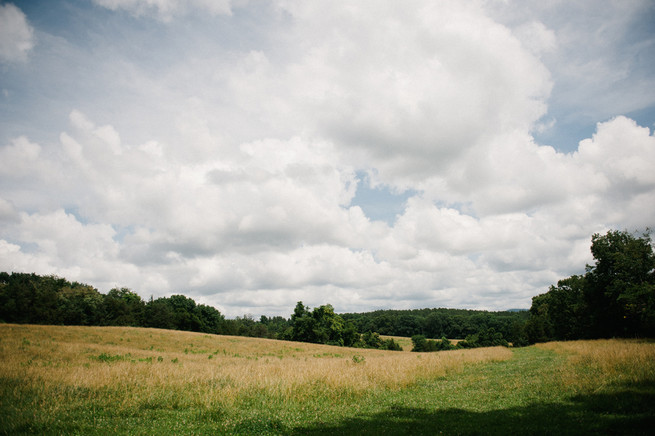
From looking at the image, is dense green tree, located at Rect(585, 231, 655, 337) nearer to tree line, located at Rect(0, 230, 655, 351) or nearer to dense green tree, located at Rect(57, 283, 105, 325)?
tree line, located at Rect(0, 230, 655, 351)

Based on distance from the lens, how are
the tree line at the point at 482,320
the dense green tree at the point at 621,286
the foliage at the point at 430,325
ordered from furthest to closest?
the foliage at the point at 430,325, the tree line at the point at 482,320, the dense green tree at the point at 621,286

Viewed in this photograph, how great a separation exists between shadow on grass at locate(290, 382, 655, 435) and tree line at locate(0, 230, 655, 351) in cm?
3638

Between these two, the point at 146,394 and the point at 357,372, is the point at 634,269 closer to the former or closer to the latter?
the point at 357,372

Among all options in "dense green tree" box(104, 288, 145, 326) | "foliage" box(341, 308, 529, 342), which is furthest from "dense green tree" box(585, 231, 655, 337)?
"dense green tree" box(104, 288, 145, 326)

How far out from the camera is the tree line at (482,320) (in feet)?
140

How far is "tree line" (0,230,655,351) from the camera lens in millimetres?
42531

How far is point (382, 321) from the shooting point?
493 feet

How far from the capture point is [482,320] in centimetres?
13762

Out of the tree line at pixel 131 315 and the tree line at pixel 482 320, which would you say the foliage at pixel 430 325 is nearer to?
the tree line at pixel 482 320

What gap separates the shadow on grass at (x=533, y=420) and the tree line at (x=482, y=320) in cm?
3638

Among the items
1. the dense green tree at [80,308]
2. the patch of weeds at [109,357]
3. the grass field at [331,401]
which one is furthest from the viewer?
the dense green tree at [80,308]

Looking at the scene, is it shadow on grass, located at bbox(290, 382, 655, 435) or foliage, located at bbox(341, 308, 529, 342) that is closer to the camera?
shadow on grass, located at bbox(290, 382, 655, 435)

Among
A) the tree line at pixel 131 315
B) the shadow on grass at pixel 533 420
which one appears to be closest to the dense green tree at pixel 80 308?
the tree line at pixel 131 315

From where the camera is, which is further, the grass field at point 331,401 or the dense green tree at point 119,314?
the dense green tree at point 119,314
